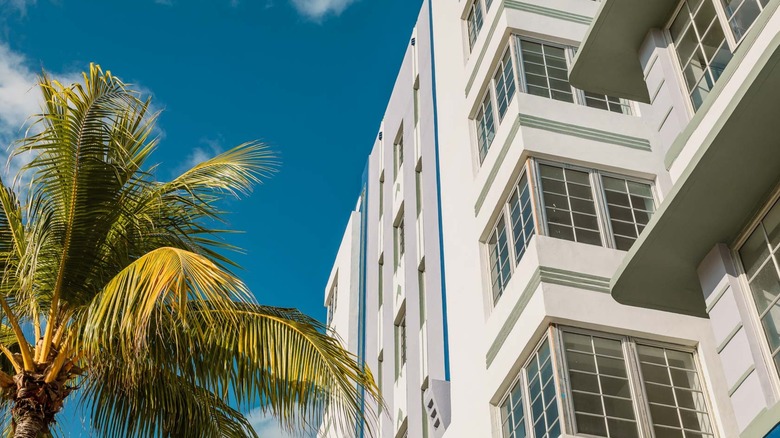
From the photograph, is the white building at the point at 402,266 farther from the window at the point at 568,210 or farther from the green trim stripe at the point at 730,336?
the green trim stripe at the point at 730,336

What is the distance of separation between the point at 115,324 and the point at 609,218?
10.6 meters

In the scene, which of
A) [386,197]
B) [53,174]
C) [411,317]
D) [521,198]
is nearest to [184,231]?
[53,174]

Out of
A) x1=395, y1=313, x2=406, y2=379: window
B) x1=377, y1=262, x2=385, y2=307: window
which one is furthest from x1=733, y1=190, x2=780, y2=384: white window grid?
x1=377, y1=262, x2=385, y2=307: window

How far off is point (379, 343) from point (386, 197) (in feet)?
17.8

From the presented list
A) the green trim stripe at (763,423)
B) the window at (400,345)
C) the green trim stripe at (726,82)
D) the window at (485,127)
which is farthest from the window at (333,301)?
the green trim stripe at (763,423)

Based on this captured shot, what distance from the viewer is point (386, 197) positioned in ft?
110

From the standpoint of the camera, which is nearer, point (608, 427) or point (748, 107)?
point (748, 107)

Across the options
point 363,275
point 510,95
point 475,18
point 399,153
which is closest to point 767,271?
point 510,95

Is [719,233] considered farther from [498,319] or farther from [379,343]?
[379,343]

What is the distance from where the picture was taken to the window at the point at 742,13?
11.1m

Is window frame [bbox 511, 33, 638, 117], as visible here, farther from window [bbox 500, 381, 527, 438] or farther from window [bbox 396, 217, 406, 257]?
window [bbox 396, 217, 406, 257]

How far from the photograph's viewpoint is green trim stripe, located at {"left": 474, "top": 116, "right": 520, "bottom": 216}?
63.5 feet

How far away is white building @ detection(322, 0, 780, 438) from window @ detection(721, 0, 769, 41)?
0.03 m

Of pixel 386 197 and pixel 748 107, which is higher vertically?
pixel 386 197
